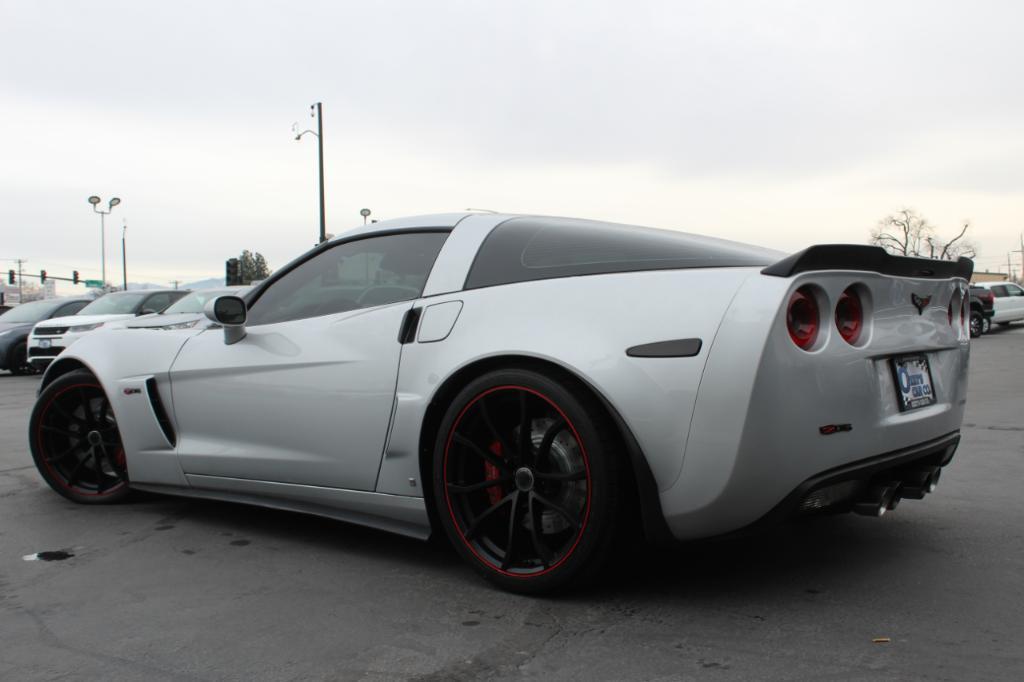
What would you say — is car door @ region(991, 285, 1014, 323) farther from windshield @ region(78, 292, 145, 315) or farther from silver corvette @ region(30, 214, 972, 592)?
silver corvette @ region(30, 214, 972, 592)

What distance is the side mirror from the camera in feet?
12.6

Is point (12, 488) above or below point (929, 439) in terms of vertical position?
below

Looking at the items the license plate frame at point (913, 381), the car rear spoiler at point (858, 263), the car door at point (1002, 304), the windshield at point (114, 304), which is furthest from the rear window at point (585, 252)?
the car door at point (1002, 304)

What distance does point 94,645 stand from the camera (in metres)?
2.71

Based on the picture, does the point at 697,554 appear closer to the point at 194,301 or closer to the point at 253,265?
the point at 194,301

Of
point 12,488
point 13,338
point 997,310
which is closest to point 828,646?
point 12,488

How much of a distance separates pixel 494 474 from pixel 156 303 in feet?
47.8

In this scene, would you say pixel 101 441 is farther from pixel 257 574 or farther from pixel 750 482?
pixel 750 482

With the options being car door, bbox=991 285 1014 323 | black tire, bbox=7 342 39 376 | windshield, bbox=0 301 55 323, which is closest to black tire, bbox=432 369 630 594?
black tire, bbox=7 342 39 376

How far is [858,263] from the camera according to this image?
2.86 meters

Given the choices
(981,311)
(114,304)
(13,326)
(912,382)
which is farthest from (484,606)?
(981,311)

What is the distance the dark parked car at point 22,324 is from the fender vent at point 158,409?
13103 millimetres

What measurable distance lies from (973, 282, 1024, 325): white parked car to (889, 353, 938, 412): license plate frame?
26.5 meters

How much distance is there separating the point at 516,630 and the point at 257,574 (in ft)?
3.84
